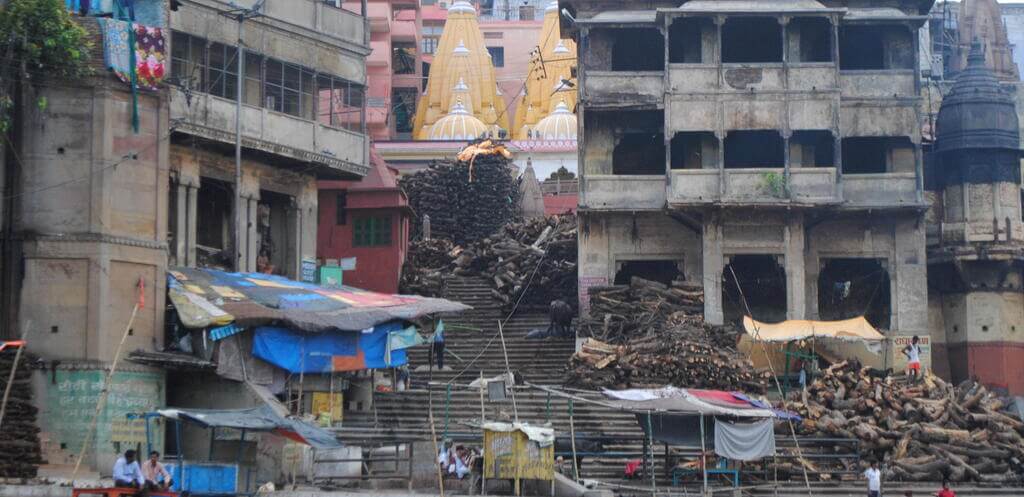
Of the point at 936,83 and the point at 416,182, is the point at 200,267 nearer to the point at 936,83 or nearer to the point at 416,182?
the point at 416,182

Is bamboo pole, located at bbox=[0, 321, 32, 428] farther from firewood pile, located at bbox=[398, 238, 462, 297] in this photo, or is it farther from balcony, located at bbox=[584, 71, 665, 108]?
balcony, located at bbox=[584, 71, 665, 108]

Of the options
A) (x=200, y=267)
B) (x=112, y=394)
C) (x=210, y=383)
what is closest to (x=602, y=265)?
(x=200, y=267)

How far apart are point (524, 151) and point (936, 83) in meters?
19.7

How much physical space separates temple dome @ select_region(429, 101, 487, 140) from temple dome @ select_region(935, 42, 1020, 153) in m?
28.8

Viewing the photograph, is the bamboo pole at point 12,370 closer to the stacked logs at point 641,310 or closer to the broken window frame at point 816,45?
the stacked logs at point 641,310

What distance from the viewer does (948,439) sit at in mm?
39500

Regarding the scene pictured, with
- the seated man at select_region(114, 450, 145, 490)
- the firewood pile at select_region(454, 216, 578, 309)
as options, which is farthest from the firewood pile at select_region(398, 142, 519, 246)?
the seated man at select_region(114, 450, 145, 490)

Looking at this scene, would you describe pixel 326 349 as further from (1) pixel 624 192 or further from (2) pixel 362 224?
(2) pixel 362 224

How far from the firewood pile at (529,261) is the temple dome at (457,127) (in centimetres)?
1965

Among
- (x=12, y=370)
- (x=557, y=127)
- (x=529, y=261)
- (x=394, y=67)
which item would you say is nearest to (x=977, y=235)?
(x=529, y=261)

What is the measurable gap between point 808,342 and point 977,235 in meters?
6.17

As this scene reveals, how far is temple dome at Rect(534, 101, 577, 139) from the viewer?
75.1 meters

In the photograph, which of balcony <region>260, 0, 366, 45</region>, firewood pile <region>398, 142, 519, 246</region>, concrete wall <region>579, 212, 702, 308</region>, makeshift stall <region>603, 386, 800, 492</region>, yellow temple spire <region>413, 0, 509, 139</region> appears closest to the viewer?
makeshift stall <region>603, 386, 800, 492</region>

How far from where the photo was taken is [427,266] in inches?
2131
